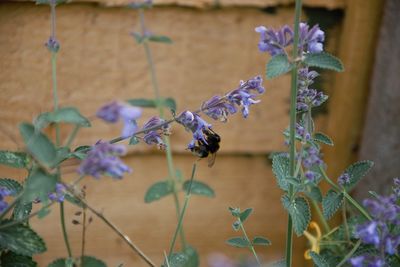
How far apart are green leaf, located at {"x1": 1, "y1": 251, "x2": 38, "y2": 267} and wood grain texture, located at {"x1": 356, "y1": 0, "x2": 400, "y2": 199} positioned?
49.7 inches

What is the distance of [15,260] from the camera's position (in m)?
1.07

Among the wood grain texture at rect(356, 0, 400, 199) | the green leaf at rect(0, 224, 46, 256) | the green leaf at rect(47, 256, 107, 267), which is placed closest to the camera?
the green leaf at rect(0, 224, 46, 256)

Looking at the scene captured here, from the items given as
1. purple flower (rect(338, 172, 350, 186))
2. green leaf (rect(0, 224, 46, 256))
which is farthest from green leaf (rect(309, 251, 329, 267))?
green leaf (rect(0, 224, 46, 256))

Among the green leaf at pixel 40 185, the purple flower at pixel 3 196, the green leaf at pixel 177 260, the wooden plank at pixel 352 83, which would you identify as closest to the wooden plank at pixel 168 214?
the wooden plank at pixel 352 83

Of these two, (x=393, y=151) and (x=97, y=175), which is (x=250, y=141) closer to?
(x=393, y=151)

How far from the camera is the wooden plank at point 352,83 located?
200 centimetres

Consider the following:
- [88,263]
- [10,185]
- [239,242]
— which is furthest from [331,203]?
[10,185]

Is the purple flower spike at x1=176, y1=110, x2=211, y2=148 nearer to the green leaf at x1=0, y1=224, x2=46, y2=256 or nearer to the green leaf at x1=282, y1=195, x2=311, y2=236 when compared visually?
the green leaf at x1=282, y1=195, x2=311, y2=236

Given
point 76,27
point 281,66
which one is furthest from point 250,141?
point 281,66

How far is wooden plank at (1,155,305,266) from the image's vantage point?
201cm

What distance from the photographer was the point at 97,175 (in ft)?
2.71

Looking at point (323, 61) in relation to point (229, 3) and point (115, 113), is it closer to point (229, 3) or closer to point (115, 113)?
point (115, 113)

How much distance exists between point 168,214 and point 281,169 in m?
1.01

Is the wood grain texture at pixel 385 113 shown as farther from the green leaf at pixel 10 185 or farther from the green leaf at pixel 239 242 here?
the green leaf at pixel 10 185
